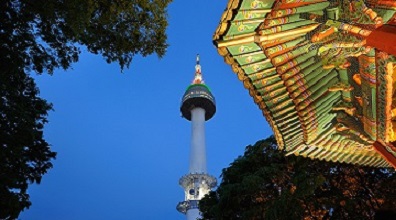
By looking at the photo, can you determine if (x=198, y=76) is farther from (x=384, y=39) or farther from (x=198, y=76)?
(x=384, y=39)

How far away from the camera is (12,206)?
8.78 metres

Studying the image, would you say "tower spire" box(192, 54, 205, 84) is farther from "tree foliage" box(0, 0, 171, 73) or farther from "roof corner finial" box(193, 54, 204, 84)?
"tree foliage" box(0, 0, 171, 73)

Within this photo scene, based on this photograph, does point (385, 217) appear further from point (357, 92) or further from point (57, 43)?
point (57, 43)

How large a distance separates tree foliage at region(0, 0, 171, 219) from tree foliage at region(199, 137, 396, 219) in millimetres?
5318

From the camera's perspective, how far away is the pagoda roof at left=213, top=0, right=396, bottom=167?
168 inches

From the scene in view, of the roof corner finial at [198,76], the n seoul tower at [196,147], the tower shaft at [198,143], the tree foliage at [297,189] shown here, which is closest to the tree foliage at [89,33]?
the tree foliage at [297,189]

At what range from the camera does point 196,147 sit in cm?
6144

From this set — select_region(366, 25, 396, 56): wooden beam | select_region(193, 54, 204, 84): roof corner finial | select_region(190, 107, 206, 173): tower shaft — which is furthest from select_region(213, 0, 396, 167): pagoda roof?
select_region(193, 54, 204, 84): roof corner finial

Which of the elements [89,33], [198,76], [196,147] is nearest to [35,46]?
[89,33]

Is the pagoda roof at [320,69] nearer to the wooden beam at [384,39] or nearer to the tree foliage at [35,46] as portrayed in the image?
the wooden beam at [384,39]

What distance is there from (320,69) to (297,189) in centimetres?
723

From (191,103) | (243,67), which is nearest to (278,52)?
(243,67)

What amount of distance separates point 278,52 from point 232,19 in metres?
0.83

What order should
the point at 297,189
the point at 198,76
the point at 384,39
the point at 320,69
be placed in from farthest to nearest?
1. the point at 198,76
2. the point at 297,189
3. the point at 320,69
4. the point at 384,39
